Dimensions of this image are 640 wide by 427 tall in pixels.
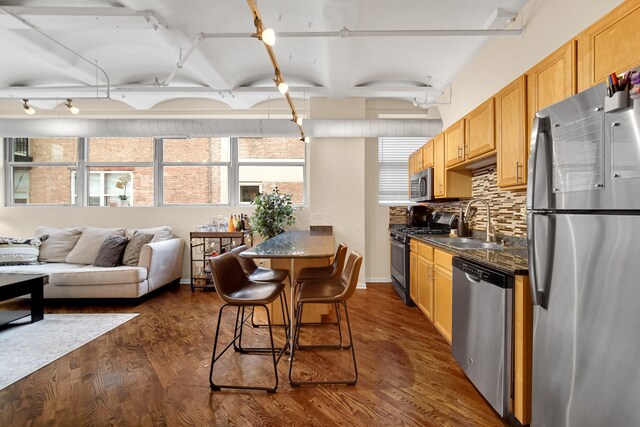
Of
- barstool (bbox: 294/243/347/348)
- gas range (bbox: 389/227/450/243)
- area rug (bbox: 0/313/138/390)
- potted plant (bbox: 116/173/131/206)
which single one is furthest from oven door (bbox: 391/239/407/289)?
potted plant (bbox: 116/173/131/206)

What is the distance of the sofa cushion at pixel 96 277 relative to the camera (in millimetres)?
3799

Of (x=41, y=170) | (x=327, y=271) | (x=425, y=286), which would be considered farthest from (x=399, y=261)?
(x=41, y=170)

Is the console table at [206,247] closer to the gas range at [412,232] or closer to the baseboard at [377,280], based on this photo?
the baseboard at [377,280]

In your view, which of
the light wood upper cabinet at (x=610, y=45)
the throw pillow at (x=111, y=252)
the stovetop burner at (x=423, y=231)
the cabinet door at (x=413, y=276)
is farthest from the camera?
the throw pillow at (x=111, y=252)

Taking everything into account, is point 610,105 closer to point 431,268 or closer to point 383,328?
point 431,268

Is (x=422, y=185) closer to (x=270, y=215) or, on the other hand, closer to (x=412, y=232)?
(x=412, y=232)

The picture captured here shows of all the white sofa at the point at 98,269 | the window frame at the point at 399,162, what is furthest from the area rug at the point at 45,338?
the window frame at the point at 399,162

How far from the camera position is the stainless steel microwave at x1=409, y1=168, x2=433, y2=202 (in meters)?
3.95

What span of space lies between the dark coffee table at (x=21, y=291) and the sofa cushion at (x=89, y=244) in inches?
39.2

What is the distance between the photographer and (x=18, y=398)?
1990 mm

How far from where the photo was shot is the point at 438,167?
3.78 meters

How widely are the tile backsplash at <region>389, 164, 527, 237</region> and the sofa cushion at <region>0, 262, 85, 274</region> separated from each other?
200 inches

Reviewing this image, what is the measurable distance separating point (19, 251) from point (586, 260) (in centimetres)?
606

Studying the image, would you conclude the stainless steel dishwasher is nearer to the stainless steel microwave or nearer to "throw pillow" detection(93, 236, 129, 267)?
the stainless steel microwave
